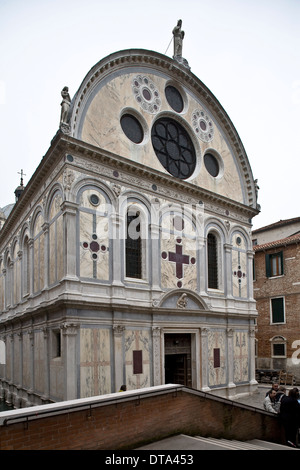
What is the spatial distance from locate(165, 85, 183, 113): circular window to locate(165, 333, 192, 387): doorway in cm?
1083

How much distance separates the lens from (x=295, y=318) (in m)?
27.9

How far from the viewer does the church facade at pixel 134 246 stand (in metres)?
15.9

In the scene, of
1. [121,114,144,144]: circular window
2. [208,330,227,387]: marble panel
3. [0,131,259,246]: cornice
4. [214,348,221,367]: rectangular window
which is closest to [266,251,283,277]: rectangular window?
[0,131,259,246]: cornice

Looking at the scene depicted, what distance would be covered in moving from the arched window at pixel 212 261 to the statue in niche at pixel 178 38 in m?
9.23

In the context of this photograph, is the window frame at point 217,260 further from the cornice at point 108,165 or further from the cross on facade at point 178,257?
the cross on facade at point 178,257

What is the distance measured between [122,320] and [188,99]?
11690 millimetres

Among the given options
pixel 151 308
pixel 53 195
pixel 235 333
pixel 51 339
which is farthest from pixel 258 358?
pixel 53 195

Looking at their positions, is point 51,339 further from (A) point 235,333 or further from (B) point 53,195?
(A) point 235,333

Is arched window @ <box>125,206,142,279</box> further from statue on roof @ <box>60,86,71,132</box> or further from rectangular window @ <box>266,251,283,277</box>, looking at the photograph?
rectangular window @ <box>266,251,283,277</box>

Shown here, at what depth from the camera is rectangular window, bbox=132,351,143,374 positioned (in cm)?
1655

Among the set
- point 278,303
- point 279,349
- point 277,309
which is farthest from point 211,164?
point 279,349

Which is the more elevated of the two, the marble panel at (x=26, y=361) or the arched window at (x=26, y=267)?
the arched window at (x=26, y=267)

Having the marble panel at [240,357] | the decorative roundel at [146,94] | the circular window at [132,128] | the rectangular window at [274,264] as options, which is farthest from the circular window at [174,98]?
the rectangular window at [274,264]

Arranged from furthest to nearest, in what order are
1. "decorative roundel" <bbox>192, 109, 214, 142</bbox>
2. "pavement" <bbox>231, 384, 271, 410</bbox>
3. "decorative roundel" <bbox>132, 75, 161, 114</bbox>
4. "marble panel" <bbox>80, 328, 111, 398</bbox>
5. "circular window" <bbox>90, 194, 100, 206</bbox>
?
"decorative roundel" <bbox>192, 109, 214, 142</bbox> < "decorative roundel" <bbox>132, 75, 161, 114</bbox> < "pavement" <bbox>231, 384, 271, 410</bbox> < "circular window" <bbox>90, 194, 100, 206</bbox> < "marble panel" <bbox>80, 328, 111, 398</bbox>
